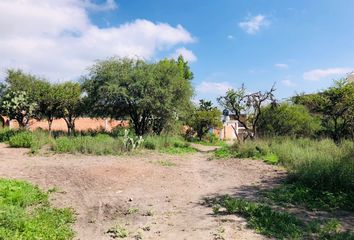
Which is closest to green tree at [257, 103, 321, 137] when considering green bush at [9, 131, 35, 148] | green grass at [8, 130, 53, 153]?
green grass at [8, 130, 53, 153]

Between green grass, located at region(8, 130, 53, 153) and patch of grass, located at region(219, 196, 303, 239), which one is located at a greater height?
green grass, located at region(8, 130, 53, 153)

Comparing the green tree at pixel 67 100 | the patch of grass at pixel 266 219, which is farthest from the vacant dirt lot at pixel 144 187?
the green tree at pixel 67 100

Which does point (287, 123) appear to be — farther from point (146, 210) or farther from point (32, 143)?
point (146, 210)

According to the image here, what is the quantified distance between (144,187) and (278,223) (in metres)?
3.59

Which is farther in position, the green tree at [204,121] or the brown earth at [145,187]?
the green tree at [204,121]

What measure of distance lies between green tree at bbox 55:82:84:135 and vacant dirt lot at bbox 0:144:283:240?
19.8 ft

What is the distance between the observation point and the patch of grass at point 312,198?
275 inches

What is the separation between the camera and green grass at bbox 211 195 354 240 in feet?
17.7

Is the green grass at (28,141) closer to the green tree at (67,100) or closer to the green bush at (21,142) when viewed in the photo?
the green bush at (21,142)

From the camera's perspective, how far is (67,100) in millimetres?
19625

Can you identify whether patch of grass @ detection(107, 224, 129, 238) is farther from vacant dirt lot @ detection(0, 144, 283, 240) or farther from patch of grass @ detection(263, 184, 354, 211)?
patch of grass @ detection(263, 184, 354, 211)

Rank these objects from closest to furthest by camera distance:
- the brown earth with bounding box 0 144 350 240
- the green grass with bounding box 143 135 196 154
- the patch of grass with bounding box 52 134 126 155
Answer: the brown earth with bounding box 0 144 350 240, the patch of grass with bounding box 52 134 126 155, the green grass with bounding box 143 135 196 154

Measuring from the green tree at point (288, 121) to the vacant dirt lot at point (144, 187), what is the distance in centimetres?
765

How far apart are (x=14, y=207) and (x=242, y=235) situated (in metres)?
3.93
